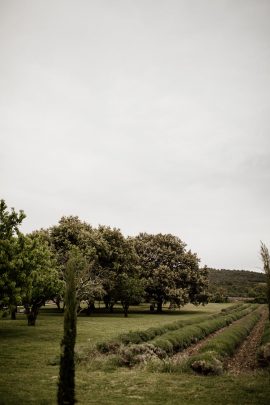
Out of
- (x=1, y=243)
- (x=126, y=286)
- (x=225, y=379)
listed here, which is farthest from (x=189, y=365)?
(x=126, y=286)

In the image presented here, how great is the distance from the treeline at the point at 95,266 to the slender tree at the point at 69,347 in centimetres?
1303

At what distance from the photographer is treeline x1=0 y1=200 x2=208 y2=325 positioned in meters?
25.2

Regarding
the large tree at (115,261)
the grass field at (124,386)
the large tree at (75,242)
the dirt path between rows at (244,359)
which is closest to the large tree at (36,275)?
the grass field at (124,386)

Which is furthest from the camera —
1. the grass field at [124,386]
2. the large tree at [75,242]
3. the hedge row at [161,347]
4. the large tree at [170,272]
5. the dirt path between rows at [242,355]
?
the large tree at [170,272]

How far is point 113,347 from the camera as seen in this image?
67.9 feet

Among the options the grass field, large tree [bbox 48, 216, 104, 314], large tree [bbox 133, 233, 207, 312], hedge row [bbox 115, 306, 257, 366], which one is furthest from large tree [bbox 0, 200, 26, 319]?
large tree [bbox 133, 233, 207, 312]

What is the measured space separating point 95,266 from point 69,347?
39994 millimetres

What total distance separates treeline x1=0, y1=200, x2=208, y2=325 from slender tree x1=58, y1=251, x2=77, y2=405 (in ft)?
42.8

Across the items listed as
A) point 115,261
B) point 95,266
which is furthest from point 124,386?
point 115,261

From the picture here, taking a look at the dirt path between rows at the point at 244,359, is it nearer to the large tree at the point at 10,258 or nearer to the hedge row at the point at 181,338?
the hedge row at the point at 181,338

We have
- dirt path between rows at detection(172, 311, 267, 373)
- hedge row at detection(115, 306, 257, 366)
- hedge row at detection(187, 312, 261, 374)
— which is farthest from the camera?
dirt path between rows at detection(172, 311, 267, 373)

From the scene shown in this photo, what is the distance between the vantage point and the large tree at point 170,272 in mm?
58406

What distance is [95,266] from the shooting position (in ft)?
166

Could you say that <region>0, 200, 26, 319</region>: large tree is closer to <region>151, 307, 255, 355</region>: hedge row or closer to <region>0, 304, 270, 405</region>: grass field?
<region>0, 304, 270, 405</region>: grass field
